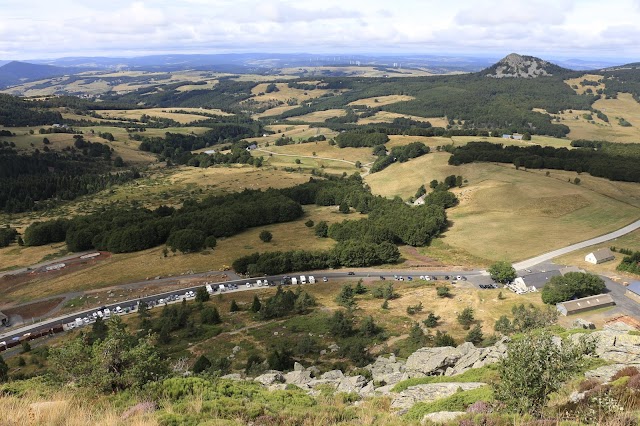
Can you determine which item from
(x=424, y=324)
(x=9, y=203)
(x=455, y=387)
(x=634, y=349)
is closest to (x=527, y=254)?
(x=424, y=324)

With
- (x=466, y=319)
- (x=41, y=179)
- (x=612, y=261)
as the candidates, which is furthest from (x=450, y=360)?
(x=41, y=179)

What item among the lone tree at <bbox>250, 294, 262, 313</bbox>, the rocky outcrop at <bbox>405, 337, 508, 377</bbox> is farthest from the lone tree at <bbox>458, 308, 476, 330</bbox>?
the lone tree at <bbox>250, 294, 262, 313</bbox>

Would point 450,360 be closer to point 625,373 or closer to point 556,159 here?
point 625,373

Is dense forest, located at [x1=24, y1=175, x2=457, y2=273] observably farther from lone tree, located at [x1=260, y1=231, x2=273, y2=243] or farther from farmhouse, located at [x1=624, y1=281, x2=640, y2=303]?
farmhouse, located at [x1=624, y1=281, x2=640, y2=303]

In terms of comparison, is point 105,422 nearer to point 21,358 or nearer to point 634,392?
point 634,392

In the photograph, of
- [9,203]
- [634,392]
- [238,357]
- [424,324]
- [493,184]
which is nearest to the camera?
[634,392]

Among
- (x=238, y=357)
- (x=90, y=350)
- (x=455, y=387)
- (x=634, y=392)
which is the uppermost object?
(x=634, y=392)
